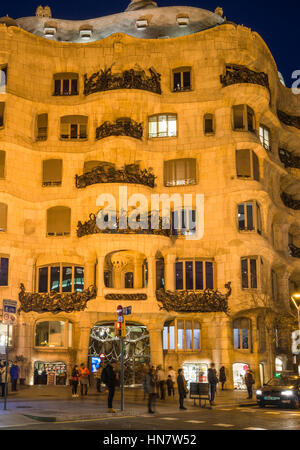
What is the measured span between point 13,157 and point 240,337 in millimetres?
18444

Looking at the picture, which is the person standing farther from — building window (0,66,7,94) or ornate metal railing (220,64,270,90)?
ornate metal railing (220,64,270,90)

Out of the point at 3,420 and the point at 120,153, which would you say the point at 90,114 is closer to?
the point at 120,153

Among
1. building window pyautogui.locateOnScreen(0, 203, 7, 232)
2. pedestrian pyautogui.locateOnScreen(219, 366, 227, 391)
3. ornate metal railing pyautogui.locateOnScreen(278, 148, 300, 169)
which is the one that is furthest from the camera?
ornate metal railing pyautogui.locateOnScreen(278, 148, 300, 169)

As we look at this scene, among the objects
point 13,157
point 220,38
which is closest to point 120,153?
point 13,157

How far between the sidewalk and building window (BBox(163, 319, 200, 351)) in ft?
13.0

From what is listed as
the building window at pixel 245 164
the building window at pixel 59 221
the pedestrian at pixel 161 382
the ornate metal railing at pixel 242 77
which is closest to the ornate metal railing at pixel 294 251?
the building window at pixel 245 164

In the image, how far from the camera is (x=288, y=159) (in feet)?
147

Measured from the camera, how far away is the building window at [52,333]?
124 feet

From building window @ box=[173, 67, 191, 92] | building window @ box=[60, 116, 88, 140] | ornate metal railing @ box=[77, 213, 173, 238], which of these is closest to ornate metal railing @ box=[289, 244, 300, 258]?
ornate metal railing @ box=[77, 213, 173, 238]

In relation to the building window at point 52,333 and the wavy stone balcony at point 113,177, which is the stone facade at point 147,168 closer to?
the wavy stone balcony at point 113,177

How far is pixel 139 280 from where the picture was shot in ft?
125

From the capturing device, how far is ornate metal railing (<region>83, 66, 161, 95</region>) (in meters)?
39.0
